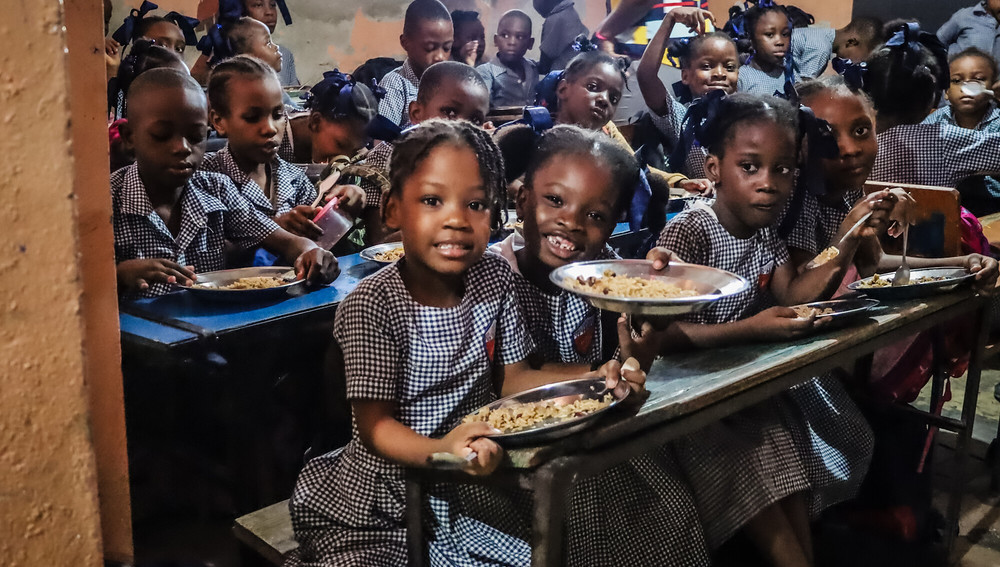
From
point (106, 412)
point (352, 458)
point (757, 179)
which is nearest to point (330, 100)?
point (757, 179)

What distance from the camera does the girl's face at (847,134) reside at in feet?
10.3

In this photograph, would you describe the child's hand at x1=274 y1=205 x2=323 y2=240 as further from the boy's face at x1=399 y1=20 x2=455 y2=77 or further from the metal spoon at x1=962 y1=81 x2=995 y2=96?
the metal spoon at x1=962 y1=81 x2=995 y2=96

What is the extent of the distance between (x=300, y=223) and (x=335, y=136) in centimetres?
121

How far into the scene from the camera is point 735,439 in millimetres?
2447

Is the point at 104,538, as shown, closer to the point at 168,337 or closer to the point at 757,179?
the point at 168,337

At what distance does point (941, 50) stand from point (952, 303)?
2.23m

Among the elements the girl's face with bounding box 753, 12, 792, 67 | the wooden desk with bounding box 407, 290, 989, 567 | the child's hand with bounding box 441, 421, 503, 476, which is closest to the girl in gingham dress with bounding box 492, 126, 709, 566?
the wooden desk with bounding box 407, 290, 989, 567

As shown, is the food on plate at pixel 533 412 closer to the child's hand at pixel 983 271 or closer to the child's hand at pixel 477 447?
the child's hand at pixel 477 447

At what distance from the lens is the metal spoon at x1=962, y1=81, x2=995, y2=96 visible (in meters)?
4.95

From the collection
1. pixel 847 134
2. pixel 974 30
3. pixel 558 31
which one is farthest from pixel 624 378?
pixel 974 30

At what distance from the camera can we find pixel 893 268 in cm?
312

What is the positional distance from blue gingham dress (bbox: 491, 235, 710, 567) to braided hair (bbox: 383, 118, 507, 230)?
0.37 m

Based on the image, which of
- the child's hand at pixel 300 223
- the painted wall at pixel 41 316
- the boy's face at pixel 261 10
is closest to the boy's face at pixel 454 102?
the child's hand at pixel 300 223

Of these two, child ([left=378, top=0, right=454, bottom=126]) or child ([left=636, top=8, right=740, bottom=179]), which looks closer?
child ([left=636, top=8, right=740, bottom=179])
